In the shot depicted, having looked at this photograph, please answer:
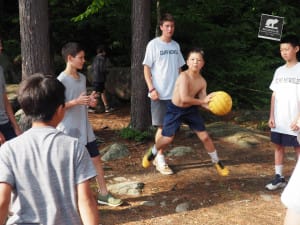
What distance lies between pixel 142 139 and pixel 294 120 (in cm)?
331

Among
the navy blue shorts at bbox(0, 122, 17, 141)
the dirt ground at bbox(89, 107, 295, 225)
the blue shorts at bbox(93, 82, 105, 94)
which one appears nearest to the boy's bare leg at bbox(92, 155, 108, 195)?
the dirt ground at bbox(89, 107, 295, 225)

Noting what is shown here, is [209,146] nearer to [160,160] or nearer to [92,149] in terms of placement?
[160,160]

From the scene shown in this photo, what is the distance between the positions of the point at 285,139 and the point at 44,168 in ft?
13.0

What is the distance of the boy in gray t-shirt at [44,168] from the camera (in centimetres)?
217

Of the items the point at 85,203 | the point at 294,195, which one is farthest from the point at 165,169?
the point at 85,203

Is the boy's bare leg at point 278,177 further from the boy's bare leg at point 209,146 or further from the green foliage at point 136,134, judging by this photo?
the green foliage at point 136,134

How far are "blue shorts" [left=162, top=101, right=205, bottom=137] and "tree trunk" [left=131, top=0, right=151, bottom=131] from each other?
2.40m

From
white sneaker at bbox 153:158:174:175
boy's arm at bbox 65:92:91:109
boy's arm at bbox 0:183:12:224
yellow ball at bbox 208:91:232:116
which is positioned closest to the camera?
boy's arm at bbox 0:183:12:224

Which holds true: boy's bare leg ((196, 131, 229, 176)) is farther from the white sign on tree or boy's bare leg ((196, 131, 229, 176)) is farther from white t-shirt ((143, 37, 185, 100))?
the white sign on tree

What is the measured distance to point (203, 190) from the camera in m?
5.53

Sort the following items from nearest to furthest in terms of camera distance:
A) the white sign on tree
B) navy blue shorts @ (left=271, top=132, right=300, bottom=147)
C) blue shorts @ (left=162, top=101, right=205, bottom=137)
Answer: navy blue shorts @ (left=271, top=132, right=300, bottom=147) < blue shorts @ (left=162, top=101, right=205, bottom=137) < the white sign on tree

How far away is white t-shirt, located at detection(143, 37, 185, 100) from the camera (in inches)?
235

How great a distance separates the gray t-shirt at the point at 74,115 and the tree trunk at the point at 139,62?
339 cm

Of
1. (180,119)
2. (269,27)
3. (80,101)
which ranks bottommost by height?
(180,119)
